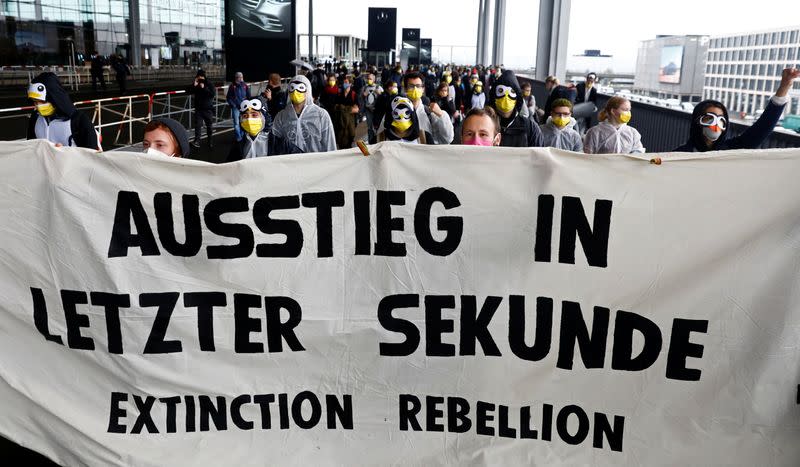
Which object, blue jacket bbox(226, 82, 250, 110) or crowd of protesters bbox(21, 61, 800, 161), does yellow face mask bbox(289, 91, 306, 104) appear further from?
blue jacket bbox(226, 82, 250, 110)

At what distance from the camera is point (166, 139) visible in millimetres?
4590

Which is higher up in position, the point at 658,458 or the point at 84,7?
the point at 84,7

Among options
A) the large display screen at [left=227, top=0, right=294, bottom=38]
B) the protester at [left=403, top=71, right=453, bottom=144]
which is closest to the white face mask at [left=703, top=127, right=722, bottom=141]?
the protester at [left=403, top=71, right=453, bottom=144]

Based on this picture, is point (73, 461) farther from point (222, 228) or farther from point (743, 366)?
point (743, 366)

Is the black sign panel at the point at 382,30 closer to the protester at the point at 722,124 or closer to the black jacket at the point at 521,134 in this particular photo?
the black jacket at the point at 521,134

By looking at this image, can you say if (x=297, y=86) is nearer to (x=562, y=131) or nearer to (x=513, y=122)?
(x=513, y=122)

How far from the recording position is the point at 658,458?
3277 millimetres

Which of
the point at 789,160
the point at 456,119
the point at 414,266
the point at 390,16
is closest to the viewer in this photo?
the point at 789,160

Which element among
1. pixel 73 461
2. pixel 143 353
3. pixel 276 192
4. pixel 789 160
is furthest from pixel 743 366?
pixel 73 461

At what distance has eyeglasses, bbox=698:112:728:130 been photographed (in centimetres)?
540

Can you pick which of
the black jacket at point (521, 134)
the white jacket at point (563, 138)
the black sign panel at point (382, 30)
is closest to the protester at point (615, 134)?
the white jacket at point (563, 138)

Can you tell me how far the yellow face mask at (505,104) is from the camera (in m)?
7.42

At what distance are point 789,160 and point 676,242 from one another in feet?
1.89

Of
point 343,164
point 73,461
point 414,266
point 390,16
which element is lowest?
point 73,461
